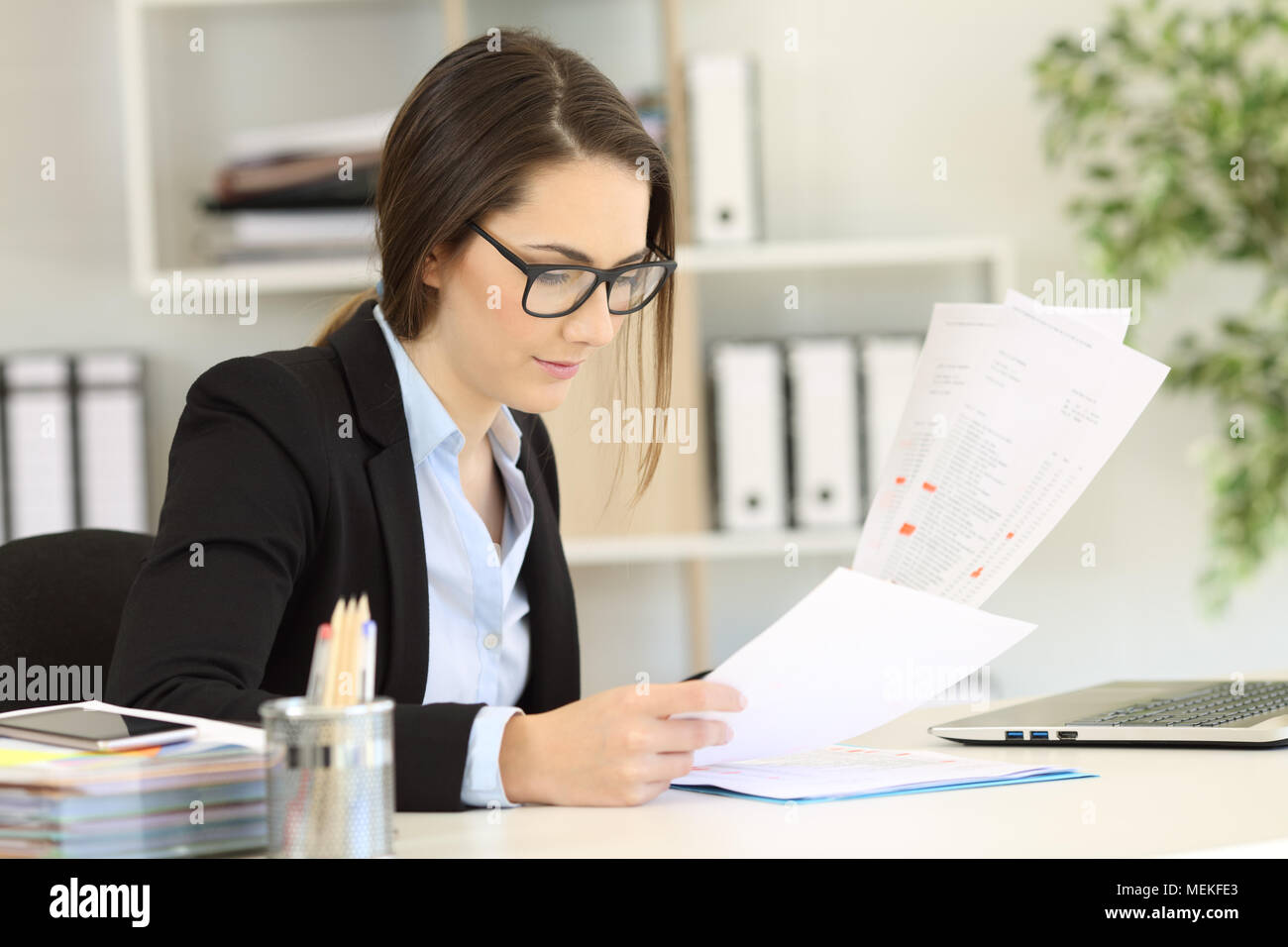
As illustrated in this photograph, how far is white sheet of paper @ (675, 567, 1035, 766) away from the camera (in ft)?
2.95

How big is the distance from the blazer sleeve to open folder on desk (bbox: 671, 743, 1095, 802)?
0.20 metres

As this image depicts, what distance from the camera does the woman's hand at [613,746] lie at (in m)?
0.92

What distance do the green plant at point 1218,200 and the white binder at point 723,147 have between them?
0.56 m

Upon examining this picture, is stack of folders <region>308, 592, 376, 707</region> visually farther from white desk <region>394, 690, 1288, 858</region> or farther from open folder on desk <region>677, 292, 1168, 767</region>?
open folder on desk <region>677, 292, 1168, 767</region>

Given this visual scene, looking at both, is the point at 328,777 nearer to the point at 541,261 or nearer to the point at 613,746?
the point at 613,746

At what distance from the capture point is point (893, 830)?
838mm

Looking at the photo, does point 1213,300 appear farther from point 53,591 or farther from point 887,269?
point 53,591

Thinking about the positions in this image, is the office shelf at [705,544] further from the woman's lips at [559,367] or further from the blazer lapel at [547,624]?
the woman's lips at [559,367]

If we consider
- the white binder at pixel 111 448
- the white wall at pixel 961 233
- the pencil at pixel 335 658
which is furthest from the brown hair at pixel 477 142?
the white wall at pixel 961 233

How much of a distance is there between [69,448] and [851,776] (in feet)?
6.09

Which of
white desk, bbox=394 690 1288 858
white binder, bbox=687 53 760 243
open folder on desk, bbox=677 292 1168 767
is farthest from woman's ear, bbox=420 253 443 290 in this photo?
white binder, bbox=687 53 760 243

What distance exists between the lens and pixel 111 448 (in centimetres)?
247

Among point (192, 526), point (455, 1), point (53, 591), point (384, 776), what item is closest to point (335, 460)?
point (192, 526)

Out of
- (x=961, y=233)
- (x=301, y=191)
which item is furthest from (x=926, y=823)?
(x=961, y=233)
